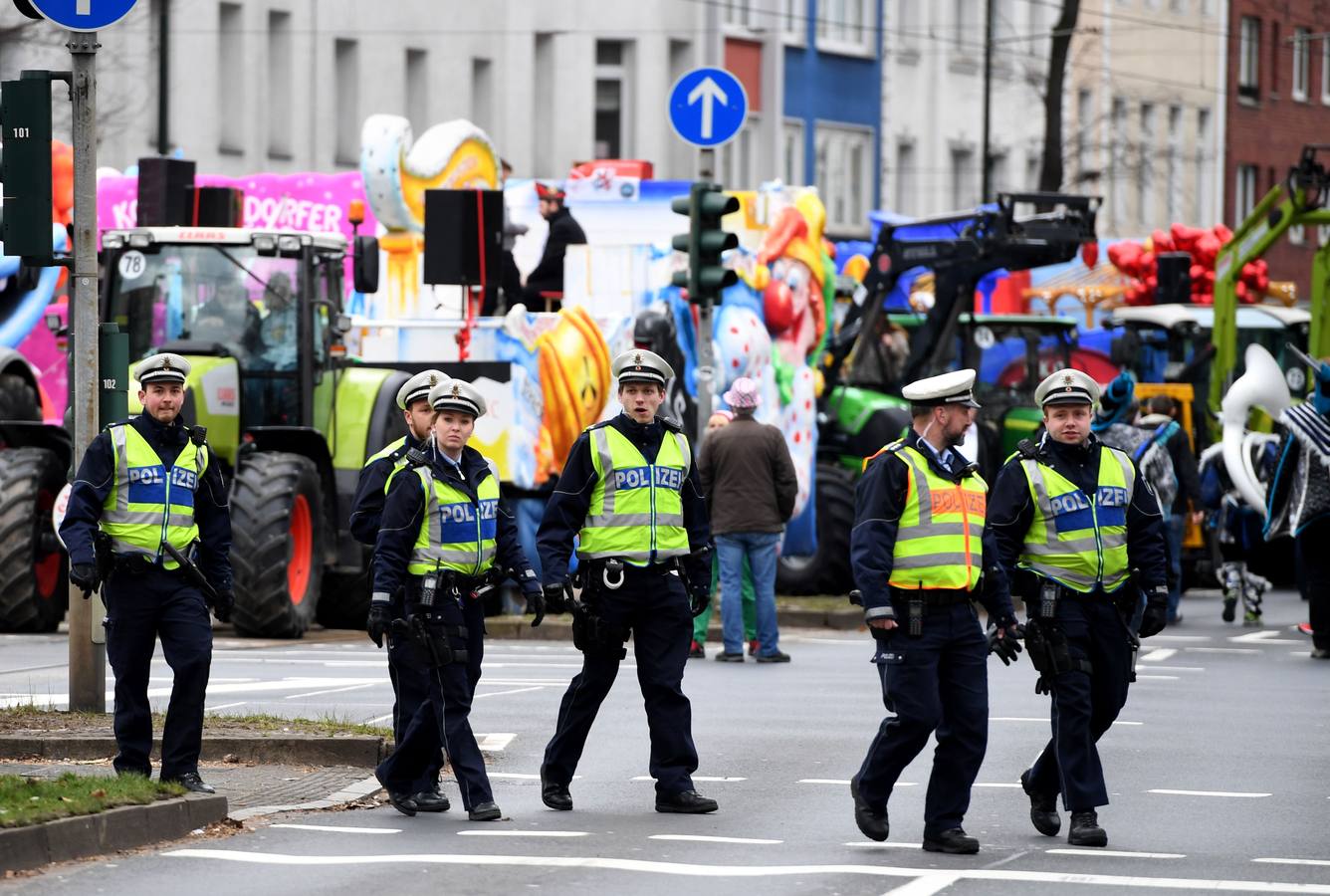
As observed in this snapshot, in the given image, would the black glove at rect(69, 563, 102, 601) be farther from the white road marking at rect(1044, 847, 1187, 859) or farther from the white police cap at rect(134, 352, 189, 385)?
the white road marking at rect(1044, 847, 1187, 859)

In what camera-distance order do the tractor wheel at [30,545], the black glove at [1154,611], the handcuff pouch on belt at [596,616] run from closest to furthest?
the black glove at [1154,611] → the handcuff pouch on belt at [596,616] → the tractor wheel at [30,545]

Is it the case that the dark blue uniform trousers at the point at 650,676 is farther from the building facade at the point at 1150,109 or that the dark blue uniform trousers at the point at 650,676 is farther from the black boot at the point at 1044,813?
the building facade at the point at 1150,109

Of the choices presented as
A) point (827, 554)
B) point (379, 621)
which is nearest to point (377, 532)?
point (379, 621)

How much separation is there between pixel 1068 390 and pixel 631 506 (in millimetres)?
1837

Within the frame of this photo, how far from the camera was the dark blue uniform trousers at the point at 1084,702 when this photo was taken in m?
11.2

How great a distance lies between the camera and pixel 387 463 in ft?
39.3

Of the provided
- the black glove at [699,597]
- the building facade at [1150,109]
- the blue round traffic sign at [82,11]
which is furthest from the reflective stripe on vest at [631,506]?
the building facade at [1150,109]

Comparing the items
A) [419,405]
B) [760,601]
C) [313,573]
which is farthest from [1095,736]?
[313,573]

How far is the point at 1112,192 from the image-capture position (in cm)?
6400

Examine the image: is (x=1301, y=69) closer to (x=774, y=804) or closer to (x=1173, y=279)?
(x=1173, y=279)

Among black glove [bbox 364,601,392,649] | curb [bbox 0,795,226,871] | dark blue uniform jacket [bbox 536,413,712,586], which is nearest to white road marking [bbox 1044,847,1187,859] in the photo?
dark blue uniform jacket [bbox 536,413,712,586]

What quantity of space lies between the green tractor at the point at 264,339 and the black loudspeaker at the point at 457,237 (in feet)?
4.42

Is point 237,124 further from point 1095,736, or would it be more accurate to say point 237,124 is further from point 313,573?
point 1095,736

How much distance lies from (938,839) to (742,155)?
40.6 metres
